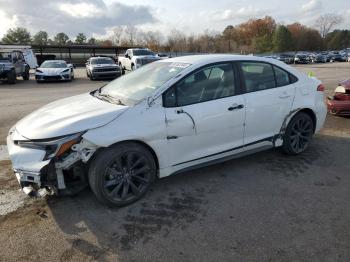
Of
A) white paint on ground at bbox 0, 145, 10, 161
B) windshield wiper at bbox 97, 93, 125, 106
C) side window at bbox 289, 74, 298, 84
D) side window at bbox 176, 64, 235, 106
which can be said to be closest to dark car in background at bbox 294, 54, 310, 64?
side window at bbox 289, 74, 298, 84

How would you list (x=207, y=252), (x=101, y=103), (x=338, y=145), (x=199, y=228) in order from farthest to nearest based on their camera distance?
1. (x=338, y=145)
2. (x=101, y=103)
3. (x=199, y=228)
4. (x=207, y=252)

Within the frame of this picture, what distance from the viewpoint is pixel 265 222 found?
11.4ft

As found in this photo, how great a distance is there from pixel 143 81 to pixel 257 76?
1.60 metres

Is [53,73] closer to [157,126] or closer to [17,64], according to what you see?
[17,64]

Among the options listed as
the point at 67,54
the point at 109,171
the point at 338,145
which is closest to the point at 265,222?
the point at 109,171

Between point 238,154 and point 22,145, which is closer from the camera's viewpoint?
point 22,145

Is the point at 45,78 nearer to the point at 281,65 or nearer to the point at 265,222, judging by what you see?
the point at 281,65

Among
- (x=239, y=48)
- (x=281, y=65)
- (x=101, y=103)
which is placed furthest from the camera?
(x=239, y=48)

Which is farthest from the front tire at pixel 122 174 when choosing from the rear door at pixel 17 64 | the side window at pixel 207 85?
the rear door at pixel 17 64

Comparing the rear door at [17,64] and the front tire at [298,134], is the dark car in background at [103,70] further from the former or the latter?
the front tire at [298,134]

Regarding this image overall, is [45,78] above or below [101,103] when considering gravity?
below

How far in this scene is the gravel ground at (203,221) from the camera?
118 inches

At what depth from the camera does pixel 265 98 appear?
474 cm

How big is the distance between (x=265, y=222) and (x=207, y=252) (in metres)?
0.79
